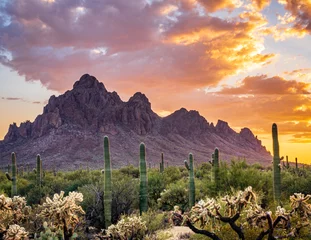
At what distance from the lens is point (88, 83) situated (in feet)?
487

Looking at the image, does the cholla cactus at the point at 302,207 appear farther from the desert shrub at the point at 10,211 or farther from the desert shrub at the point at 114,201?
the desert shrub at the point at 114,201

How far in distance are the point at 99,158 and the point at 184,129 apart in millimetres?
48558

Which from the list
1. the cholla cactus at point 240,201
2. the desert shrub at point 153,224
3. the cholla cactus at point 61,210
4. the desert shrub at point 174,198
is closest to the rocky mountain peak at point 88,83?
the desert shrub at point 174,198

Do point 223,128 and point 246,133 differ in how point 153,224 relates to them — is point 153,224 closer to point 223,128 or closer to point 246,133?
point 223,128

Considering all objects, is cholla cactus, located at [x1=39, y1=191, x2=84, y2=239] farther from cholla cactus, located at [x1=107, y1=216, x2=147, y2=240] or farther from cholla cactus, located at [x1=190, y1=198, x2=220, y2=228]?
cholla cactus, located at [x1=190, y1=198, x2=220, y2=228]

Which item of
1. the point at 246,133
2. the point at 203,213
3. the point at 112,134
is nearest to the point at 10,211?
the point at 203,213

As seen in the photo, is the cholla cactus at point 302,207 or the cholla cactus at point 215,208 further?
the cholla cactus at point 302,207

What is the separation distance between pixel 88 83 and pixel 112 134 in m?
33.1

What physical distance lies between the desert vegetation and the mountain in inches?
2877

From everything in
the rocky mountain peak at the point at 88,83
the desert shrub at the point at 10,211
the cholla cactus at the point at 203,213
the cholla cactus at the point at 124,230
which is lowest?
the cholla cactus at the point at 124,230

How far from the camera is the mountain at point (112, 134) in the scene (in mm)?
105875

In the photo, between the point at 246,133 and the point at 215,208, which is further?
the point at 246,133

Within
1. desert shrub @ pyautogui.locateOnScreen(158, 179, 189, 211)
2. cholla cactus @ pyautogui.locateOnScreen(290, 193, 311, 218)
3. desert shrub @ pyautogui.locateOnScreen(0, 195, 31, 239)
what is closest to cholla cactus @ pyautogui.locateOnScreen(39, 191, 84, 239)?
desert shrub @ pyautogui.locateOnScreen(0, 195, 31, 239)

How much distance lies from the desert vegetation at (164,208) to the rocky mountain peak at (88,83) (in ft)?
374
